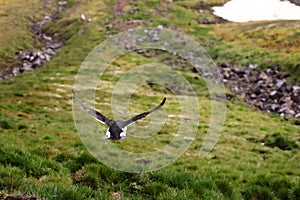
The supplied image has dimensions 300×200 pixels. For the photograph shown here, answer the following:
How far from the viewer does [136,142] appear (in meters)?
20.3

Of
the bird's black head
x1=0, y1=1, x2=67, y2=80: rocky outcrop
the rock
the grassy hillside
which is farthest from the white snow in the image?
the bird's black head

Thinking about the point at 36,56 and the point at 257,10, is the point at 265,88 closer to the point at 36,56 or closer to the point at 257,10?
the point at 36,56

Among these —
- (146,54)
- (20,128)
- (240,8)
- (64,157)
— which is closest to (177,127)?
(20,128)

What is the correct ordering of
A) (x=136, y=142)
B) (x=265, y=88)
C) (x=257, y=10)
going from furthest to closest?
(x=257, y=10) → (x=265, y=88) → (x=136, y=142)

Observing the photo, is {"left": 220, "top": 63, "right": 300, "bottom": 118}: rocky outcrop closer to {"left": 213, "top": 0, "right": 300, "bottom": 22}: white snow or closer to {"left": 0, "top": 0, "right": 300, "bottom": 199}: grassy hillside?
{"left": 0, "top": 0, "right": 300, "bottom": 199}: grassy hillside

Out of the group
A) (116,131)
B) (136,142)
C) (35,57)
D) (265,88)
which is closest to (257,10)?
(265,88)

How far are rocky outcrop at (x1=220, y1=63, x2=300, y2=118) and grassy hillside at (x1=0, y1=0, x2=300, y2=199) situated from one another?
68.2 inches

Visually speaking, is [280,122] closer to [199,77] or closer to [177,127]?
[177,127]

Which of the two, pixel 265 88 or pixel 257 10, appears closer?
pixel 265 88

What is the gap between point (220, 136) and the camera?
79.0ft

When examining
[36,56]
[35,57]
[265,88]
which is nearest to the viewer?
[265,88]

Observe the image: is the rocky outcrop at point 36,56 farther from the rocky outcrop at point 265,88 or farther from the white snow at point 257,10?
the white snow at point 257,10

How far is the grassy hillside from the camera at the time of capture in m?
8.16

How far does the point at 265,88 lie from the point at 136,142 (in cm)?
2480
